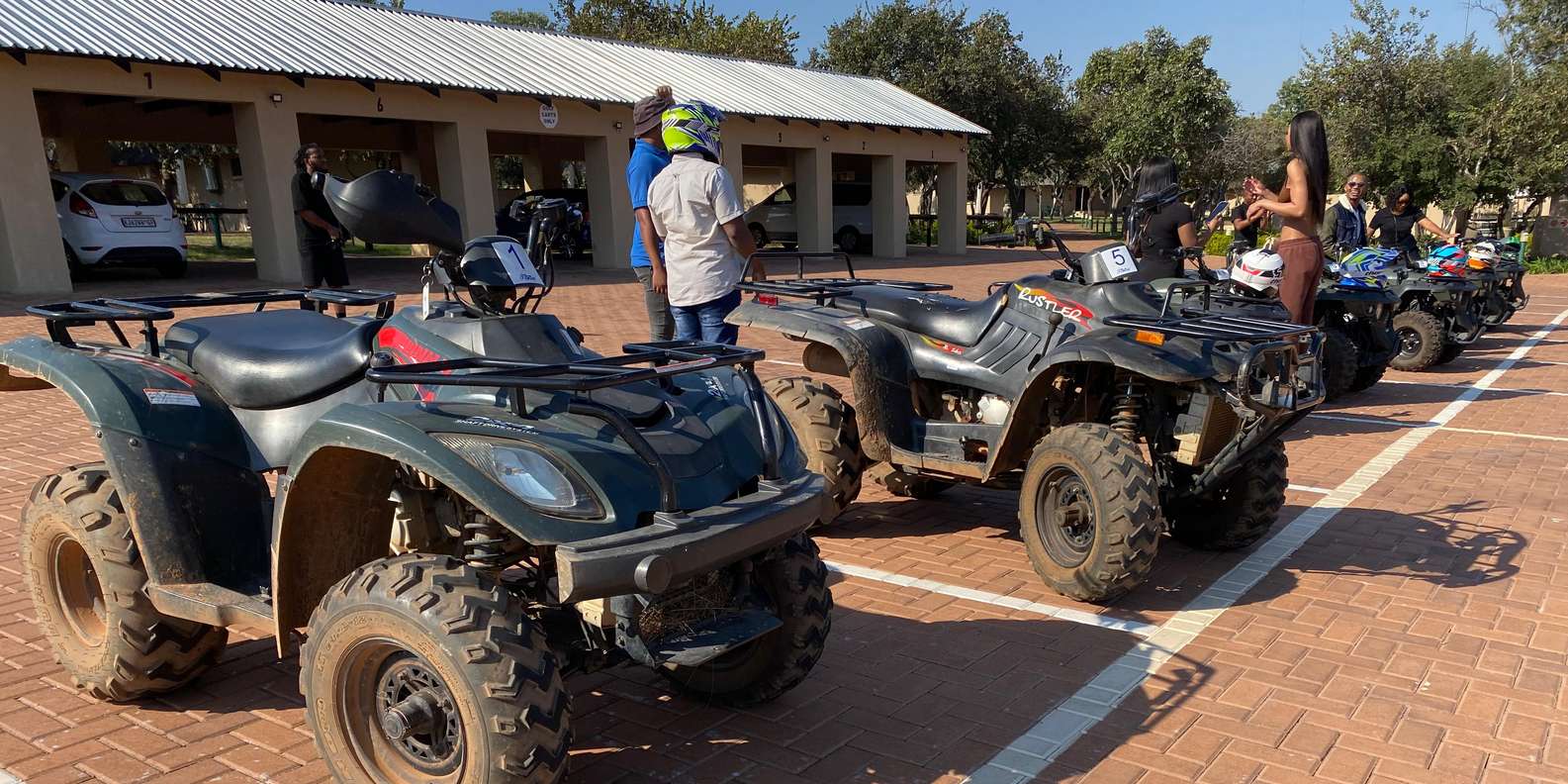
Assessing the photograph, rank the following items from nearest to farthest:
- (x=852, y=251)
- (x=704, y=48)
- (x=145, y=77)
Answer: (x=145, y=77) → (x=852, y=251) → (x=704, y=48)

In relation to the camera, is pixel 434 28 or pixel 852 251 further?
pixel 852 251

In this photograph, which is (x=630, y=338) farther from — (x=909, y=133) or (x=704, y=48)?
(x=704, y=48)

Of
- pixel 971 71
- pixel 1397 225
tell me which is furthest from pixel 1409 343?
pixel 971 71

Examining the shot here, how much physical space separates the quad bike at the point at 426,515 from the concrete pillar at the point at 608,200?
688 inches

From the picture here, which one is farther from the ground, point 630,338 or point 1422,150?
point 1422,150

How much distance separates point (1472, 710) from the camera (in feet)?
11.6

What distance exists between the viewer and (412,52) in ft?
60.6

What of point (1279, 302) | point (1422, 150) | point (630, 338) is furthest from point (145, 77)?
point (1422, 150)

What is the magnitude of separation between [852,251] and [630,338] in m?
17.8

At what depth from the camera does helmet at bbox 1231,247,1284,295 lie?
6.92m

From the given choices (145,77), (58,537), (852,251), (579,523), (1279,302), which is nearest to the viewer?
(579,523)

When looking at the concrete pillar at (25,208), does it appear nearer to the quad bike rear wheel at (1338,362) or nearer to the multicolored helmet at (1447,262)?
the quad bike rear wheel at (1338,362)

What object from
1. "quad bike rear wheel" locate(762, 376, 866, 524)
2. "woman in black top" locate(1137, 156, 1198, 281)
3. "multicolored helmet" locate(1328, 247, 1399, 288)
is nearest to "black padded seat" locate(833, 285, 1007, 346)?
"quad bike rear wheel" locate(762, 376, 866, 524)

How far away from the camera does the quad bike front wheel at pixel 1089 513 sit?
415 cm
